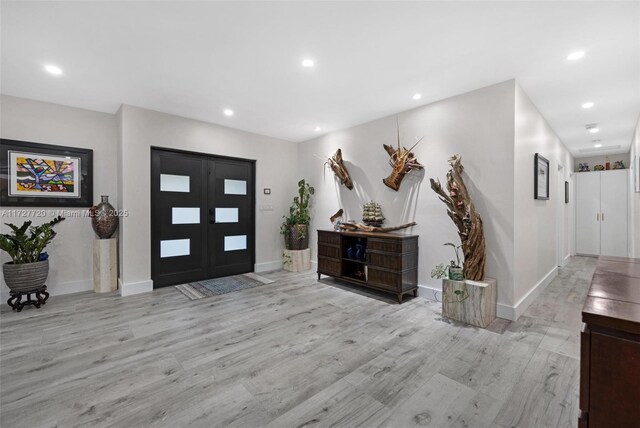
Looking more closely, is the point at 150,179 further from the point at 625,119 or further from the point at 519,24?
the point at 625,119

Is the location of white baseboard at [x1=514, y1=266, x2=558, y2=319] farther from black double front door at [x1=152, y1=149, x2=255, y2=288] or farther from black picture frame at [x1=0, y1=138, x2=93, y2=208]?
black picture frame at [x1=0, y1=138, x2=93, y2=208]

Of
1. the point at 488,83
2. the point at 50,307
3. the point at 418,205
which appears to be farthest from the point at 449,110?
the point at 50,307

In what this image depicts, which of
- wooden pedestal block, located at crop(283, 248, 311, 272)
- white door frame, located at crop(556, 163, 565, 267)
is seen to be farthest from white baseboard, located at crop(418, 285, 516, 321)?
white door frame, located at crop(556, 163, 565, 267)

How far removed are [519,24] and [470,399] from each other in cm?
271

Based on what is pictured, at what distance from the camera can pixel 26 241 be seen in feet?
10.6

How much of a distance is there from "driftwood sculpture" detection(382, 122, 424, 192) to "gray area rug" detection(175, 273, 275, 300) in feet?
8.06

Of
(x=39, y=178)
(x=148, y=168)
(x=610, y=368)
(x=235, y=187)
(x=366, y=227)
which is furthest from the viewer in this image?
(x=235, y=187)

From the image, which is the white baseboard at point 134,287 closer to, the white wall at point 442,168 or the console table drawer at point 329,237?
the console table drawer at point 329,237

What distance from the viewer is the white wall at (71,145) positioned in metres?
3.43

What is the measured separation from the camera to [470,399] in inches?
69.1

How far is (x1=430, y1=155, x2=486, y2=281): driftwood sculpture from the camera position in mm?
2949

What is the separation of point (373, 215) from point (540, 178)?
2236 millimetres

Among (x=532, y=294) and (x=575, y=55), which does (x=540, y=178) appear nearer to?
(x=532, y=294)

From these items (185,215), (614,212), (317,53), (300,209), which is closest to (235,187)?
(185,215)
